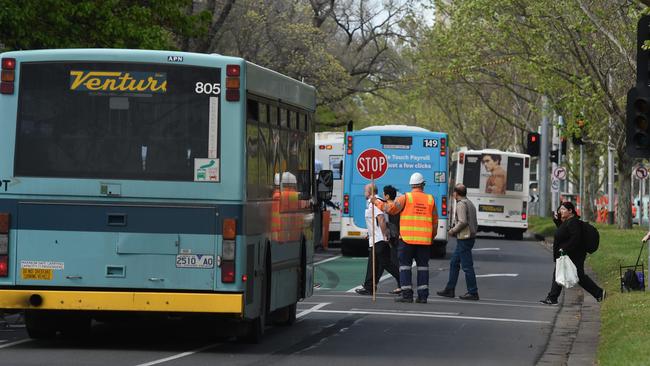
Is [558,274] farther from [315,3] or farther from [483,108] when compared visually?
[483,108]

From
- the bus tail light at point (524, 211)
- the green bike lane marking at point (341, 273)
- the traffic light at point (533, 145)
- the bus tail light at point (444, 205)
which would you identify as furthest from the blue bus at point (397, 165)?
the traffic light at point (533, 145)

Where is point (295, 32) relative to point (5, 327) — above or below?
above

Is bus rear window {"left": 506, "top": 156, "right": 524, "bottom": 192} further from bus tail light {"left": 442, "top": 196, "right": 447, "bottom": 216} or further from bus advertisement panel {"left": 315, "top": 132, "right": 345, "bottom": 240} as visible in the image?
bus tail light {"left": 442, "top": 196, "right": 447, "bottom": 216}

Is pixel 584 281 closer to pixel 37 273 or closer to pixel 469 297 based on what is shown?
pixel 469 297

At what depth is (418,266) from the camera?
21.8 m

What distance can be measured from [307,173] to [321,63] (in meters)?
37.4

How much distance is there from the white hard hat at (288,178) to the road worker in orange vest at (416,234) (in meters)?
5.13

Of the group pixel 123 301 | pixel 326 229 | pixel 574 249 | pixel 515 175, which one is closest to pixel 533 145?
pixel 515 175

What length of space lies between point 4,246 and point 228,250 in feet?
6.54

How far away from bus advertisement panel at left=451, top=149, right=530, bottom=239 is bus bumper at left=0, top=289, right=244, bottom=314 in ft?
125

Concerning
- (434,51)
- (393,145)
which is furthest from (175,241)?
(434,51)

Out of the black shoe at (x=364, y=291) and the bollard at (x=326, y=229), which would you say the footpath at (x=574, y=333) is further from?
the bollard at (x=326, y=229)

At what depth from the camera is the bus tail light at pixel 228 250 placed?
45.4 ft

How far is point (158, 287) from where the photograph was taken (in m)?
13.9
